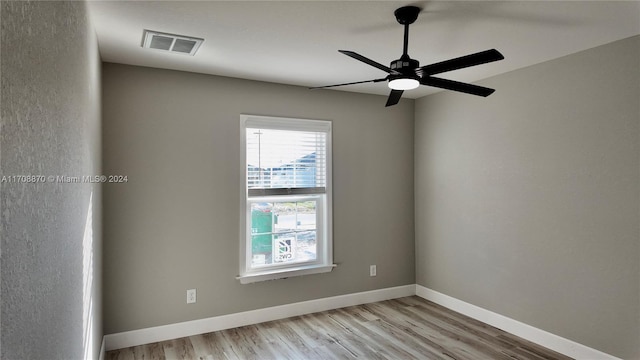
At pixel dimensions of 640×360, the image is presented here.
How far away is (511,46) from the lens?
9.57 feet

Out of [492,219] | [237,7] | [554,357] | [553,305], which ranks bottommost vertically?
[554,357]

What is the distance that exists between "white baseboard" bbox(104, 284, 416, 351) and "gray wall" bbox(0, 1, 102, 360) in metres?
1.91

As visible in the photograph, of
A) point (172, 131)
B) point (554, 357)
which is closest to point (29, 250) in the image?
point (172, 131)

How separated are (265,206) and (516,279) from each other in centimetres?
250

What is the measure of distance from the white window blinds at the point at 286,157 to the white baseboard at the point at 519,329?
1.86 meters

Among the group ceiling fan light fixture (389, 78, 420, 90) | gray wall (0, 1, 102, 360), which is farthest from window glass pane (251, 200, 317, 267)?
gray wall (0, 1, 102, 360)

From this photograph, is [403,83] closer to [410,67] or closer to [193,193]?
[410,67]

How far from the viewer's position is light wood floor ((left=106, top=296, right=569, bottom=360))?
124 inches

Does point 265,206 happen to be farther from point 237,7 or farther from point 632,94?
point 632,94

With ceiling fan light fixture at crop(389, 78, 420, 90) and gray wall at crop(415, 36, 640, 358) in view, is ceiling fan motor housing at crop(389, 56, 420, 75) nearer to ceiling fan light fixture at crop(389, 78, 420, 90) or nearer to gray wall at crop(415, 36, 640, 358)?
ceiling fan light fixture at crop(389, 78, 420, 90)

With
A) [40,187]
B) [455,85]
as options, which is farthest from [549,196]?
[40,187]

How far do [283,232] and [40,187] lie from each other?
10.3 ft

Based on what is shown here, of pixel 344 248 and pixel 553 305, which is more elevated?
pixel 344 248

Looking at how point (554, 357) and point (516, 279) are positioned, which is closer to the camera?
point (554, 357)
